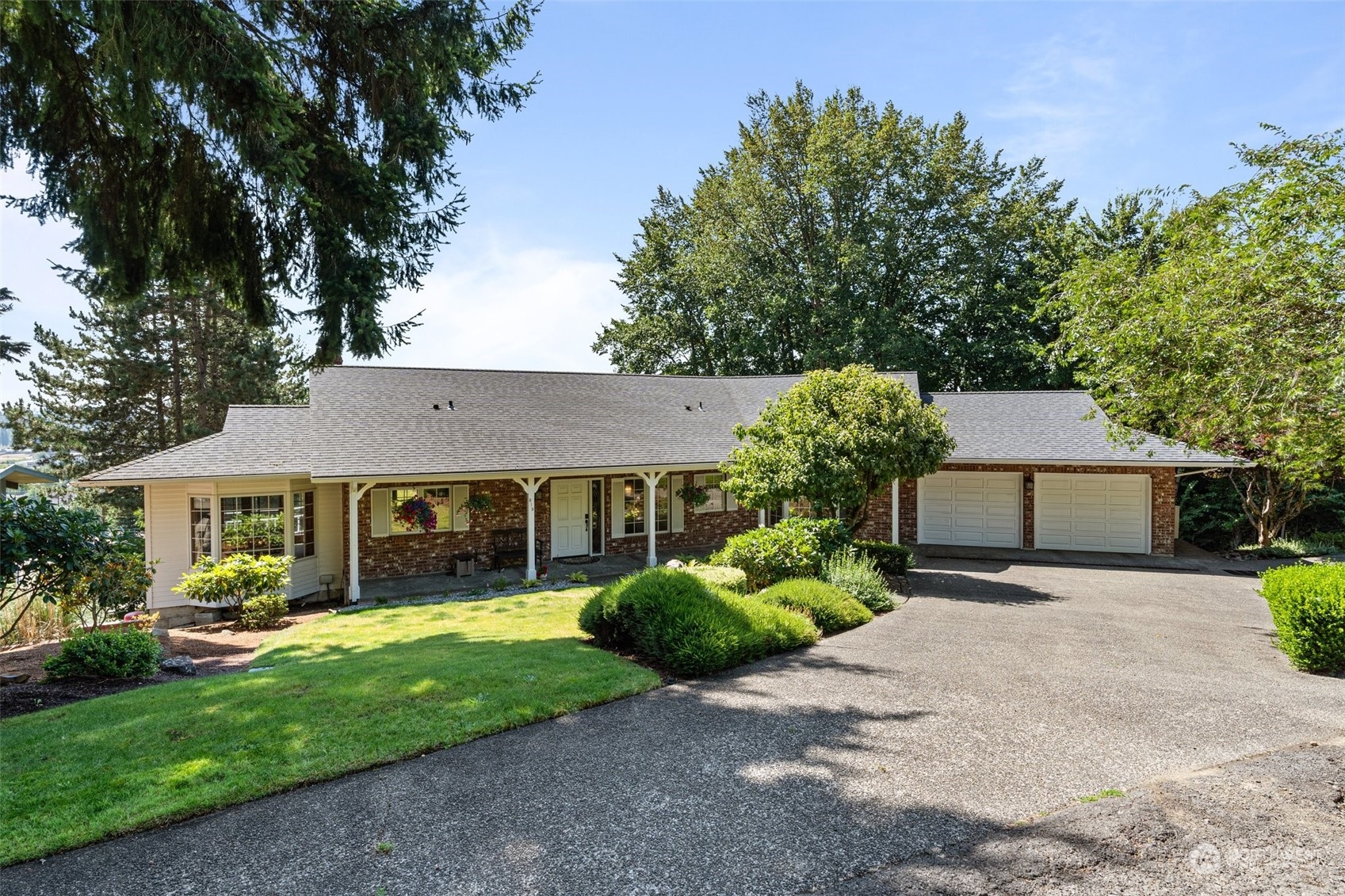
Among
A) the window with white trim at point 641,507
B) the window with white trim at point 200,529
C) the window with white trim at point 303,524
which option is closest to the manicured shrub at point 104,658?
the window with white trim at point 200,529

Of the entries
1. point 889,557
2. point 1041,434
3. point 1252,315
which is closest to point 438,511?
point 889,557

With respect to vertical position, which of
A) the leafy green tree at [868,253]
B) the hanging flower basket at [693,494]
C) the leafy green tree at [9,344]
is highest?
the leafy green tree at [868,253]

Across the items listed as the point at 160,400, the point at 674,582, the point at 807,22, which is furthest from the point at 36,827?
the point at 160,400

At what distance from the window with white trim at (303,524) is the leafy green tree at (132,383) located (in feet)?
45.2

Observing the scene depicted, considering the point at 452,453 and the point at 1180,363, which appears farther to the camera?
the point at 452,453

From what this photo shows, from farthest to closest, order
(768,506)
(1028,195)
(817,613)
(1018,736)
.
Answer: (1028,195) → (768,506) → (817,613) → (1018,736)

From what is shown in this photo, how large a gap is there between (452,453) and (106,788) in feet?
33.0

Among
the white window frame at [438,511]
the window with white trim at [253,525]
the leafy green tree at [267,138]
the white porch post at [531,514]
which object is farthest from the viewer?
the white window frame at [438,511]

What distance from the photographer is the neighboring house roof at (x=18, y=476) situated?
16828mm

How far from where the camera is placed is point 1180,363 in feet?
30.5

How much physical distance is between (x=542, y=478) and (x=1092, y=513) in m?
14.3

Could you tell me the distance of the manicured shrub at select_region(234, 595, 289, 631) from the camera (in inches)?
449

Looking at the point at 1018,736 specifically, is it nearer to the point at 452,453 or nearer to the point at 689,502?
the point at 452,453

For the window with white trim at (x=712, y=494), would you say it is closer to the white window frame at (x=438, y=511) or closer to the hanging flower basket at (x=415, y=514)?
the white window frame at (x=438, y=511)
